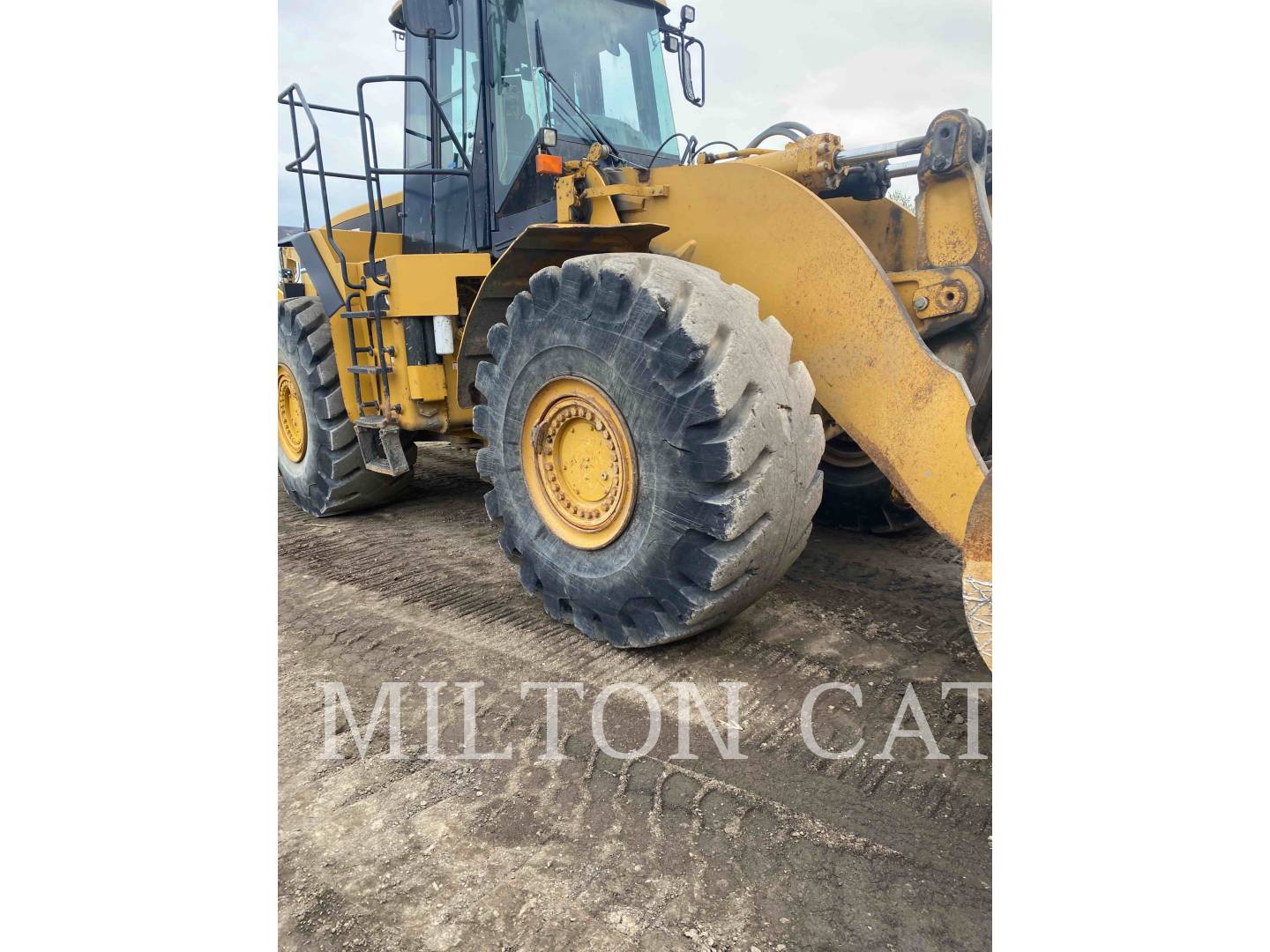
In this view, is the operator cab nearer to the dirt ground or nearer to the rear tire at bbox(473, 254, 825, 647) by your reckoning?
the rear tire at bbox(473, 254, 825, 647)

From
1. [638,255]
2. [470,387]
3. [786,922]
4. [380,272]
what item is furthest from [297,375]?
[786,922]

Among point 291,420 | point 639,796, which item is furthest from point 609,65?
point 639,796

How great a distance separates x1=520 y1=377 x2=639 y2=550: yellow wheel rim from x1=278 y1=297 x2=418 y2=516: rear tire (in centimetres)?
203

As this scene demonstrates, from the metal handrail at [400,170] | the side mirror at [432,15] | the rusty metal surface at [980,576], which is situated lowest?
the rusty metal surface at [980,576]

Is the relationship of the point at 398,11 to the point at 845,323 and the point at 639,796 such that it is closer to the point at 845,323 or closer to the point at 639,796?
the point at 845,323

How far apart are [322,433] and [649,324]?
3124mm

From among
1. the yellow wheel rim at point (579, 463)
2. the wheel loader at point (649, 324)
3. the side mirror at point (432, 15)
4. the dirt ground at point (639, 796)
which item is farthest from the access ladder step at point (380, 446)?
the side mirror at point (432, 15)

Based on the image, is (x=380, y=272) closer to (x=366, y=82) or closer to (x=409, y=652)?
(x=366, y=82)

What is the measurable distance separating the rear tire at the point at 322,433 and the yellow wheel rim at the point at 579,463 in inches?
79.8

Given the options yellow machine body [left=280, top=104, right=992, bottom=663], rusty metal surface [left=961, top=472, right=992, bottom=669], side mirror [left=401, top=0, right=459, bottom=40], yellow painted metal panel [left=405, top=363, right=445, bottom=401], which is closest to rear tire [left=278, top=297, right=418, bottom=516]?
yellow painted metal panel [left=405, top=363, right=445, bottom=401]

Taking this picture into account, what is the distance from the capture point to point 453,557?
14.9 ft

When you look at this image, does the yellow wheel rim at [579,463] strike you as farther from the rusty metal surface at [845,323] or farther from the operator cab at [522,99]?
the operator cab at [522,99]

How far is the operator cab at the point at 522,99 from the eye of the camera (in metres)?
4.32

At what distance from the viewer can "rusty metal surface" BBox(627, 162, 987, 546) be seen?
2826mm
